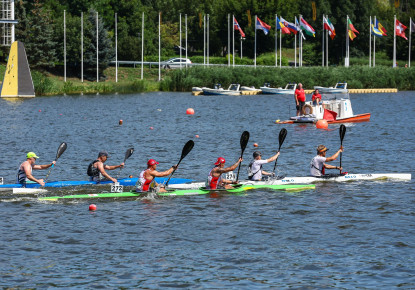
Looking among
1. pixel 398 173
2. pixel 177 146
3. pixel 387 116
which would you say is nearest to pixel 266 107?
pixel 387 116

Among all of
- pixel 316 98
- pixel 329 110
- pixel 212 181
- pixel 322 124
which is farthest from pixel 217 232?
pixel 329 110

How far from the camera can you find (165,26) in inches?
5443

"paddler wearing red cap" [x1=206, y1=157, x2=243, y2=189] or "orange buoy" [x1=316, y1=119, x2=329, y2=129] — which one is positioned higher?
"orange buoy" [x1=316, y1=119, x2=329, y2=129]

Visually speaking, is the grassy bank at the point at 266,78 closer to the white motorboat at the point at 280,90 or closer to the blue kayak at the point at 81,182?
the white motorboat at the point at 280,90

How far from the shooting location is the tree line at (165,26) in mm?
110000

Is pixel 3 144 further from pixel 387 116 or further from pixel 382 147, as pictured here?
pixel 387 116

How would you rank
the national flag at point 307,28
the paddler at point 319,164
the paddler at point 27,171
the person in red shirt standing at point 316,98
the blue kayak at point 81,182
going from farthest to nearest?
the national flag at point 307,28, the person in red shirt standing at point 316,98, the paddler at point 319,164, the blue kayak at point 81,182, the paddler at point 27,171

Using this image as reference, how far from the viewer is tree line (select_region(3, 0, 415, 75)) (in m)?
110

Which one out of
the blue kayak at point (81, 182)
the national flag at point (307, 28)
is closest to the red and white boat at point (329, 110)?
the blue kayak at point (81, 182)

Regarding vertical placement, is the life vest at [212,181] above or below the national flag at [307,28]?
below

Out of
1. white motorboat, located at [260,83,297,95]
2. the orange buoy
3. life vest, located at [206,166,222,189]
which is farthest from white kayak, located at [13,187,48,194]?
white motorboat, located at [260,83,297,95]

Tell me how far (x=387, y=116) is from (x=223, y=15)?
74161 millimetres

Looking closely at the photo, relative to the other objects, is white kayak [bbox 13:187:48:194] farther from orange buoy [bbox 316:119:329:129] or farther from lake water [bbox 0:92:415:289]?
orange buoy [bbox 316:119:329:129]

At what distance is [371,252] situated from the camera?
19.2 metres
